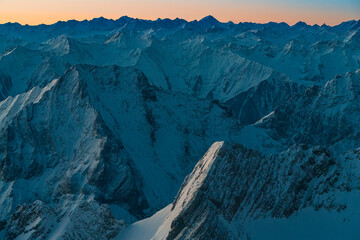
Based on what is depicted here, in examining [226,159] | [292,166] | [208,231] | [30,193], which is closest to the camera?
[208,231]

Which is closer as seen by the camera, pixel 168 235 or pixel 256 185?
pixel 168 235

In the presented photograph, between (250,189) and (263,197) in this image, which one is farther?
(250,189)

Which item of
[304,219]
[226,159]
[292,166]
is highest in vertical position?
[226,159]

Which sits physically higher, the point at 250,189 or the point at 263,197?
the point at 250,189

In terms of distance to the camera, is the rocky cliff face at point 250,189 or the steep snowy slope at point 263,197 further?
the steep snowy slope at point 263,197

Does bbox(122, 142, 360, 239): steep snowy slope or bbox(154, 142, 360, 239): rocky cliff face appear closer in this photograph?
bbox(154, 142, 360, 239): rocky cliff face

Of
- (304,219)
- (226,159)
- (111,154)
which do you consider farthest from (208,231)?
(111,154)

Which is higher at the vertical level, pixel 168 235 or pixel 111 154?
pixel 111 154

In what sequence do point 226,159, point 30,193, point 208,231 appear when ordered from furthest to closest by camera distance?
Result: point 30,193, point 226,159, point 208,231

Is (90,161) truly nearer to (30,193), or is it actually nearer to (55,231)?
(30,193)

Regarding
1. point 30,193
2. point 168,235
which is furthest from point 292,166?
point 30,193
